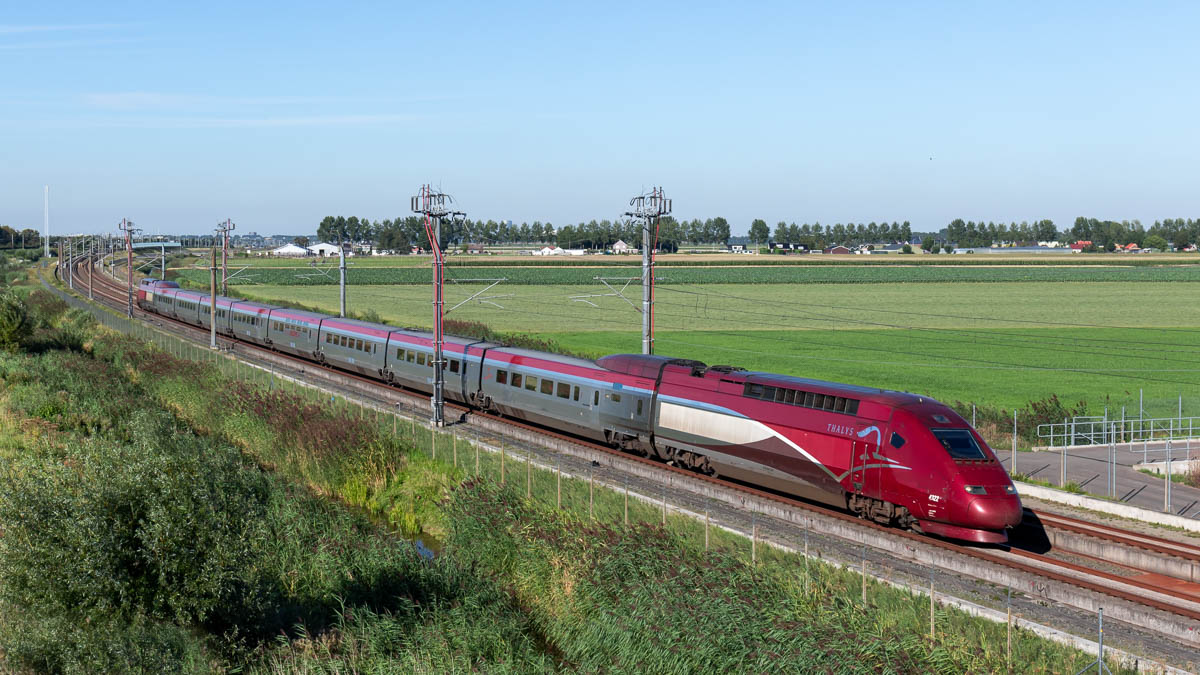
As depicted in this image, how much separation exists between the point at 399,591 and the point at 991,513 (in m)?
13.3

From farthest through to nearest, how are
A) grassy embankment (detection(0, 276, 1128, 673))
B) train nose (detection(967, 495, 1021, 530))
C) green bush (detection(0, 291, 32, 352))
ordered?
green bush (detection(0, 291, 32, 352)), train nose (detection(967, 495, 1021, 530)), grassy embankment (detection(0, 276, 1128, 673))

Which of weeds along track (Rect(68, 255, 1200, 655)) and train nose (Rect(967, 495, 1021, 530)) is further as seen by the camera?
train nose (Rect(967, 495, 1021, 530))

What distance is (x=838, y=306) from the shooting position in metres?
113

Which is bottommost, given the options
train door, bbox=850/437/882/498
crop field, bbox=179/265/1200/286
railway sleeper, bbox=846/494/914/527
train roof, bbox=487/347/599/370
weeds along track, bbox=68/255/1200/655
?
weeds along track, bbox=68/255/1200/655

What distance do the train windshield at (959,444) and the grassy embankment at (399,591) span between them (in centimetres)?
428

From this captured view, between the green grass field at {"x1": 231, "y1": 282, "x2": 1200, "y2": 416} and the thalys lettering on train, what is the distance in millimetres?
24046

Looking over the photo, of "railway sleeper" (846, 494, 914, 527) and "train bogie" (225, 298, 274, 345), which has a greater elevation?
"train bogie" (225, 298, 274, 345)

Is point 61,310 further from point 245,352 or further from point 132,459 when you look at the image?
point 132,459

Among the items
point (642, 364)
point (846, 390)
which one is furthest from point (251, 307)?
point (846, 390)

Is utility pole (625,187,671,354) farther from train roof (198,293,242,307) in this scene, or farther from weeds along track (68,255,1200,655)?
train roof (198,293,242,307)

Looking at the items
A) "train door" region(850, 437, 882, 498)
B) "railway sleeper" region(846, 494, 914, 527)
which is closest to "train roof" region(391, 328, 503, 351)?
"railway sleeper" region(846, 494, 914, 527)

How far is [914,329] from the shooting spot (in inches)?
3462

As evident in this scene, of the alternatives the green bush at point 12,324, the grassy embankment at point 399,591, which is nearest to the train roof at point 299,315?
the green bush at point 12,324

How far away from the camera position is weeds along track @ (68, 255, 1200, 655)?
63.1 ft
